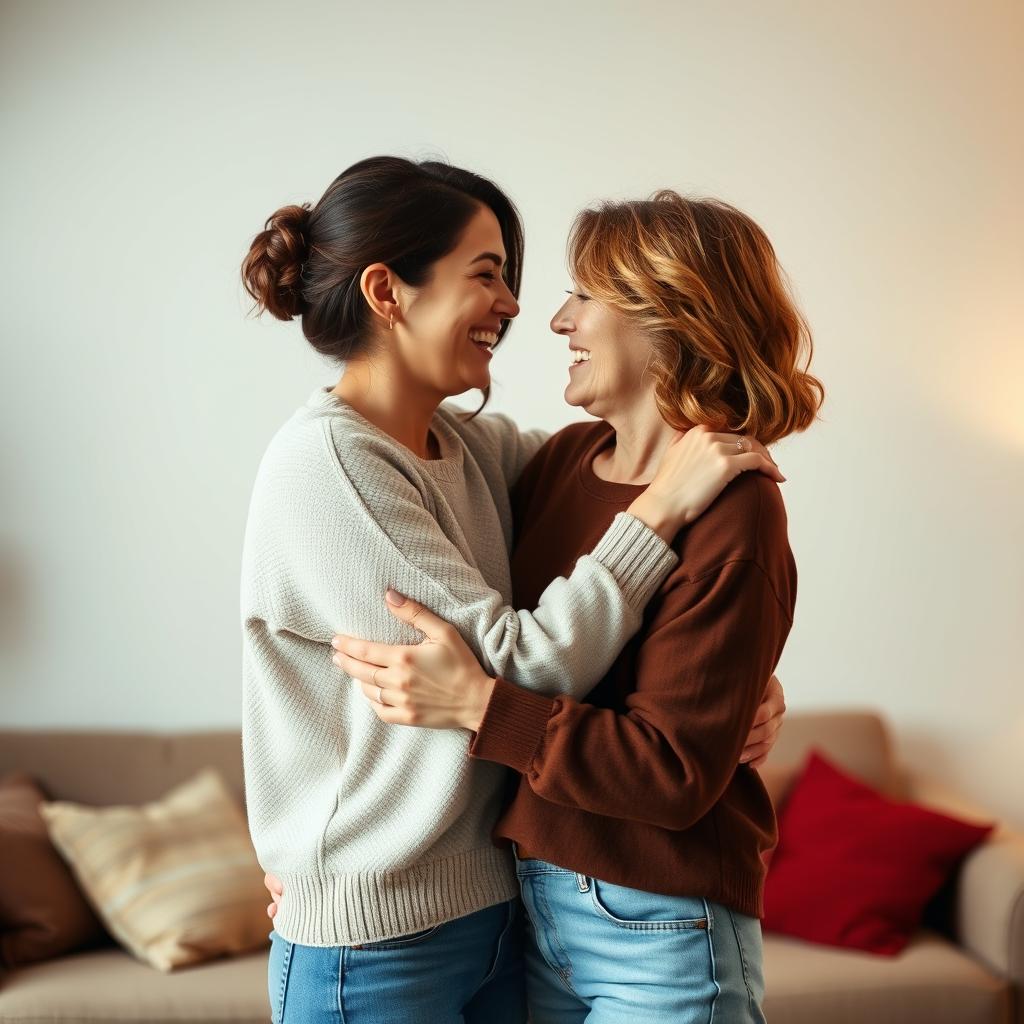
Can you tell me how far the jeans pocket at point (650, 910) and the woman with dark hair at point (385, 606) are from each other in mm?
142

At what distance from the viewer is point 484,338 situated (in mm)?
1551

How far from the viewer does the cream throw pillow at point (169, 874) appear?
2.64 m

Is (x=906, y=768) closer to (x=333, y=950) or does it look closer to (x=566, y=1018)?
(x=566, y=1018)

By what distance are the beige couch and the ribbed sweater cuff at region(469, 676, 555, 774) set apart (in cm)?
151

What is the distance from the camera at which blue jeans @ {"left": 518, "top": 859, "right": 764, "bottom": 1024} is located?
4.26 ft

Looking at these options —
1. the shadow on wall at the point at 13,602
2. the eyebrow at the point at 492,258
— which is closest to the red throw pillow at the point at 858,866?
the eyebrow at the point at 492,258

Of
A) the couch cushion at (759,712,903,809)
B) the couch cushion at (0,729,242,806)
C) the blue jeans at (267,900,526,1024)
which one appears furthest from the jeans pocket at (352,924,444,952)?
the couch cushion at (759,712,903,809)

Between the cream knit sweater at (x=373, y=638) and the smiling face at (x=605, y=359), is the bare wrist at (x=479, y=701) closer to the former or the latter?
the cream knit sweater at (x=373, y=638)

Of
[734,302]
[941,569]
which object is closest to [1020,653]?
[941,569]

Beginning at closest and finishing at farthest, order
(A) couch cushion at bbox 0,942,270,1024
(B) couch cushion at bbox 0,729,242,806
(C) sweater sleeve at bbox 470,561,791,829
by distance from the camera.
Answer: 1. (C) sweater sleeve at bbox 470,561,791,829
2. (A) couch cushion at bbox 0,942,270,1024
3. (B) couch cushion at bbox 0,729,242,806

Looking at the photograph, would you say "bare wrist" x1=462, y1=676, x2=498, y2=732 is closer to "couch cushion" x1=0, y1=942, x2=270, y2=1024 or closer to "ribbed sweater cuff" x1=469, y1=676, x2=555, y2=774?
"ribbed sweater cuff" x1=469, y1=676, x2=555, y2=774

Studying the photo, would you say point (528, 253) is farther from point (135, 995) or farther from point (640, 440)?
point (135, 995)

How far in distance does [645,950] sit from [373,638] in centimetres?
→ 46

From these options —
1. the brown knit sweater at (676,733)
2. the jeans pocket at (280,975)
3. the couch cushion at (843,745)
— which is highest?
the brown knit sweater at (676,733)
